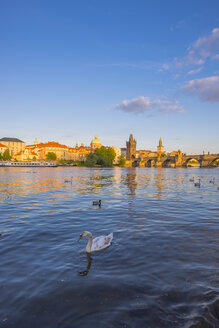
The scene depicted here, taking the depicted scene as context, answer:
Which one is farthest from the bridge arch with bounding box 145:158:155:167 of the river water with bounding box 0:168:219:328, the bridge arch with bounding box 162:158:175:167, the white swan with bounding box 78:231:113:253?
the white swan with bounding box 78:231:113:253

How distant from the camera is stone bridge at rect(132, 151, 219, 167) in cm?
13420

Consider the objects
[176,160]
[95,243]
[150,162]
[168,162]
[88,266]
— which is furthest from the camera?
[150,162]

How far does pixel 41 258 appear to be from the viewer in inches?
258

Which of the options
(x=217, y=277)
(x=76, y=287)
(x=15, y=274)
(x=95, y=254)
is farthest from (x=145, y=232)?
(x=15, y=274)

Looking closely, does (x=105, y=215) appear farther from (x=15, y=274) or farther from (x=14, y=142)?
(x=14, y=142)

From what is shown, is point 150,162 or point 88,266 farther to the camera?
point 150,162

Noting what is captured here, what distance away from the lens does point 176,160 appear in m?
155

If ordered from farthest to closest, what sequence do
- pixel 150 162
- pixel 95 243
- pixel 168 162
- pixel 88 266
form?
1. pixel 150 162
2. pixel 168 162
3. pixel 95 243
4. pixel 88 266

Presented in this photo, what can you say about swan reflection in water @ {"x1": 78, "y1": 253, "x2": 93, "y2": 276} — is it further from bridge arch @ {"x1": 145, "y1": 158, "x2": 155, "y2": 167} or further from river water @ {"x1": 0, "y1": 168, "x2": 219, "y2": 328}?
Answer: bridge arch @ {"x1": 145, "y1": 158, "x2": 155, "y2": 167}

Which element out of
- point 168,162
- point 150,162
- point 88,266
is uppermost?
point 168,162

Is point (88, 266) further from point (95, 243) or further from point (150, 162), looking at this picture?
point (150, 162)

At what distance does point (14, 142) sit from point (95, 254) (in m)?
182

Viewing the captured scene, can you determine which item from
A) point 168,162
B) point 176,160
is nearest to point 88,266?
point 176,160

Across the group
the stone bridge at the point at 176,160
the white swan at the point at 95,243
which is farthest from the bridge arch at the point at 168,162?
the white swan at the point at 95,243
